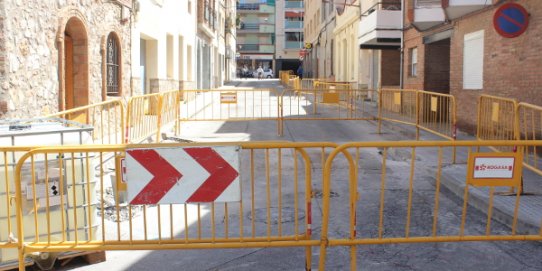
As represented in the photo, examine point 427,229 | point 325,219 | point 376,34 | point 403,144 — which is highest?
point 376,34

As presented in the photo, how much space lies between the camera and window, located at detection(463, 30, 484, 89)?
46.7 feet

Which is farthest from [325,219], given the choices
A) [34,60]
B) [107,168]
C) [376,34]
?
[376,34]

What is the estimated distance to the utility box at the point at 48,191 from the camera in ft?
15.9

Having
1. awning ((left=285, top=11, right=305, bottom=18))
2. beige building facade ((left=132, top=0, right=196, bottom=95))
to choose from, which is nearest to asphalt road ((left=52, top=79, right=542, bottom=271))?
beige building facade ((left=132, top=0, right=196, bottom=95))

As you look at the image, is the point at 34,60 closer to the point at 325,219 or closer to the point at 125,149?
the point at 125,149

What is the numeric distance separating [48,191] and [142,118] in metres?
6.88

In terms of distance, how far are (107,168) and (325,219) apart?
18.5ft

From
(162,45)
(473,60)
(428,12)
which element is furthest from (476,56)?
(162,45)

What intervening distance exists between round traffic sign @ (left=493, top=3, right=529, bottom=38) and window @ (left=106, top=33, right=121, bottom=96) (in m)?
8.98

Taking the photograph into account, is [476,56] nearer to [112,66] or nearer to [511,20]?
[511,20]

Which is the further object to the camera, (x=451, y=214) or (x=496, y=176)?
(x=451, y=214)

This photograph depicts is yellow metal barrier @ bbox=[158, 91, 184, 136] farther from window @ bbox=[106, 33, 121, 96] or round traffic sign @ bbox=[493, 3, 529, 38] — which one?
round traffic sign @ bbox=[493, 3, 529, 38]

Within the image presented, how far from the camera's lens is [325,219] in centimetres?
482

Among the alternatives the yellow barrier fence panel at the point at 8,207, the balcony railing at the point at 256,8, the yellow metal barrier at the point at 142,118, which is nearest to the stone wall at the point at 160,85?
the yellow metal barrier at the point at 142,118
